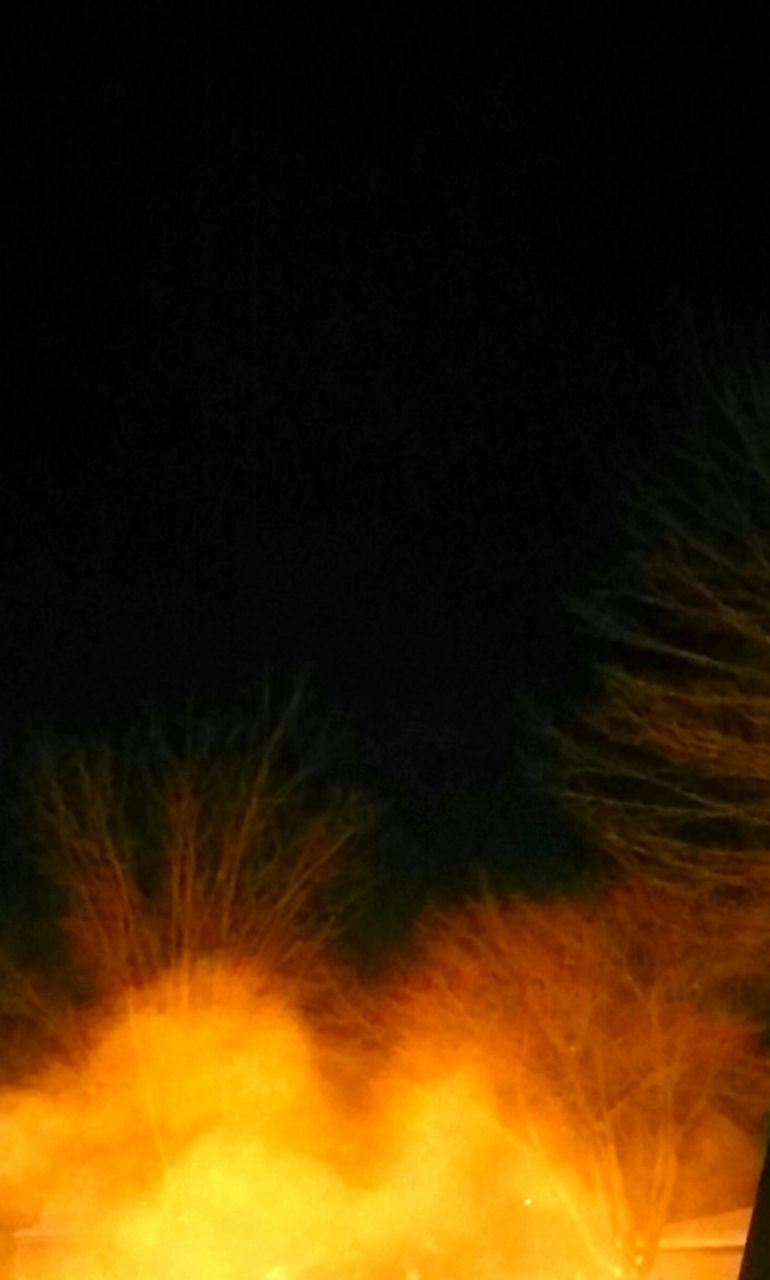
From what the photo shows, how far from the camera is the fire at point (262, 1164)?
19.9 metres

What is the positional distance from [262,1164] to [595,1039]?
11.2 feet

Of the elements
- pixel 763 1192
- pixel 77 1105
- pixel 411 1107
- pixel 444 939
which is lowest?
pixel 77 1105

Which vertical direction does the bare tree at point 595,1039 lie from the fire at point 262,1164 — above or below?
above

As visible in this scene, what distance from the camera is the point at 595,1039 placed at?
20.8 meters

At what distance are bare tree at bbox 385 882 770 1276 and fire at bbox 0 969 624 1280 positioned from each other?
0.28 meters

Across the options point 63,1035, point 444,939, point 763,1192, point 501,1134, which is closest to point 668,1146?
point 501,1134

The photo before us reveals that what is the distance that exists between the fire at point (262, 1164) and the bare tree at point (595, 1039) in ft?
0.93

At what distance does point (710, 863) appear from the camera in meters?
15.7

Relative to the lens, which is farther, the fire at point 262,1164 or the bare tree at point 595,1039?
the bare tree at point 595,1039

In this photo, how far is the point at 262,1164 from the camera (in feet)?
68.1

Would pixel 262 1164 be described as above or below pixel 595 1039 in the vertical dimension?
below

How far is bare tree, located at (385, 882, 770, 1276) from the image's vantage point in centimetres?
2003

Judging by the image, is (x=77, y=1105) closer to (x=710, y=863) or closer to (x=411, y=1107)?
Answer: (x=411, y=1107)

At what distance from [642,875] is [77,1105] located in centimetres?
673
